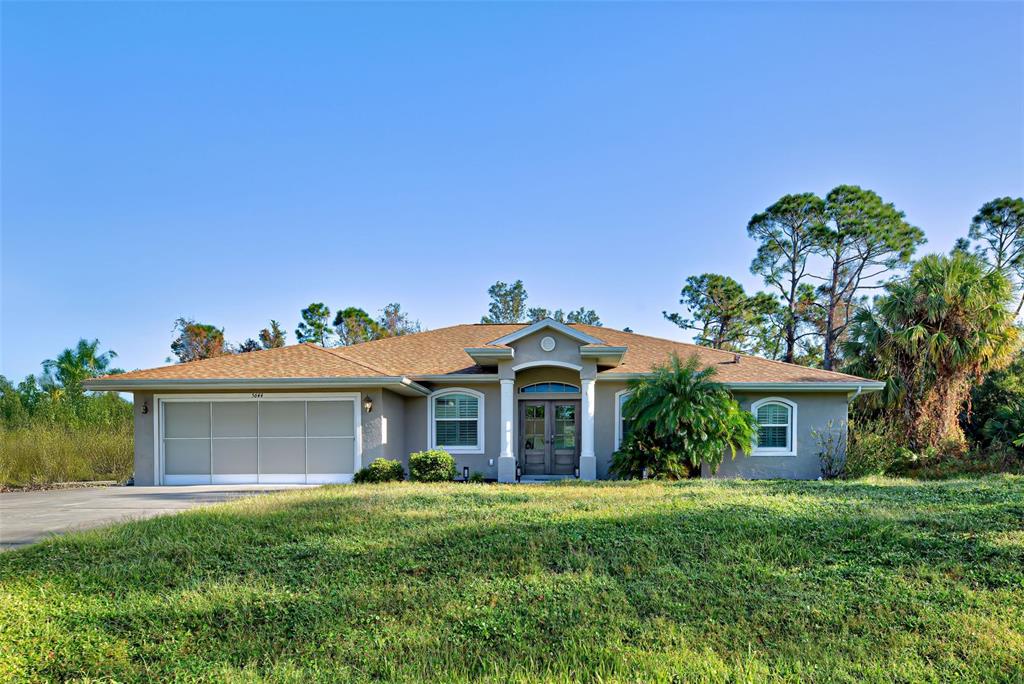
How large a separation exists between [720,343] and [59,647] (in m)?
32.3

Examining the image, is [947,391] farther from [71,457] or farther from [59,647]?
[71,457]

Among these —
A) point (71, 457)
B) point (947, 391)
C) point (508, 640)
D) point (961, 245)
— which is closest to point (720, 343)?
point (961, 245)

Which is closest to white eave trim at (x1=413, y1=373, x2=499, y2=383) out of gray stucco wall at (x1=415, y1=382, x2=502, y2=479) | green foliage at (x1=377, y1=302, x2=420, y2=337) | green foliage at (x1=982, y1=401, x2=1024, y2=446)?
gray stucco wall at (x1=415, y1=382, x2=502, y2=479)

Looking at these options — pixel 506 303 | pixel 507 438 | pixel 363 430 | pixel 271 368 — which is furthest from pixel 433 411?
pixel 506 303

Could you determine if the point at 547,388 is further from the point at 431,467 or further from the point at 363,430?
the point at 363,430

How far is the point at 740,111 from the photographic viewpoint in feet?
44.9

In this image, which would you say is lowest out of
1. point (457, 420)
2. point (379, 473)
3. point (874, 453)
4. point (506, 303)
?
point (379, 473)

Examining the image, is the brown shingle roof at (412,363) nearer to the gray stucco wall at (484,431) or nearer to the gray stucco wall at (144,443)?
the gray stucco wall at (484,431)

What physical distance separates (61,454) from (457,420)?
32.8 feet

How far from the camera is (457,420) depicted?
16000 mm

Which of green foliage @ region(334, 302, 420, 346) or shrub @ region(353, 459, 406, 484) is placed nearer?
shrub @ region(353, 459, 406, 484)

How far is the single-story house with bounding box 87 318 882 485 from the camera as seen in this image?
14594 mm

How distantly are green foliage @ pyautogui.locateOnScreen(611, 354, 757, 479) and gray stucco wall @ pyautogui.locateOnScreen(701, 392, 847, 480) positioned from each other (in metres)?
1.36

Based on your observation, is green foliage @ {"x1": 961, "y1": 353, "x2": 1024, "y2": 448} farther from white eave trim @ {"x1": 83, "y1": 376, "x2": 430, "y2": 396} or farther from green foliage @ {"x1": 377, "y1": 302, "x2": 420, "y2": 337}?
green foliage @ {"x1": 377, "y1": 302, "x2": 420, "y2": 337}
